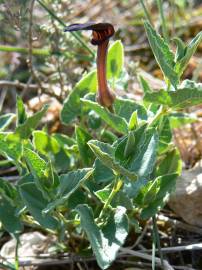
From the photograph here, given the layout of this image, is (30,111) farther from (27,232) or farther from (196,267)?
(196,267)

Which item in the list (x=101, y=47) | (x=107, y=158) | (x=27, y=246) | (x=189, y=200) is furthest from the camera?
(x=27, y=246)

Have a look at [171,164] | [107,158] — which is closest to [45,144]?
[171,164]

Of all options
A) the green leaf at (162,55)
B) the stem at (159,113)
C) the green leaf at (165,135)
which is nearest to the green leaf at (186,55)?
the green leaf at (162,55)

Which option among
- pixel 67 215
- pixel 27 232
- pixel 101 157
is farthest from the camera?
pixel 27 232

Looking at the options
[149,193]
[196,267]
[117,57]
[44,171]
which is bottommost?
[196,267]

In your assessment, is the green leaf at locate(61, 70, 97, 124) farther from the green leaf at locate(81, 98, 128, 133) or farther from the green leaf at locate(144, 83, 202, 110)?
the green leaf at locate(144, 83, 202, 110)

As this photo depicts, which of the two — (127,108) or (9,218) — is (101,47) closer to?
(127,108)

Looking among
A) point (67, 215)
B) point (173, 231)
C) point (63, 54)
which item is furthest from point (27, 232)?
point (63, 54)
